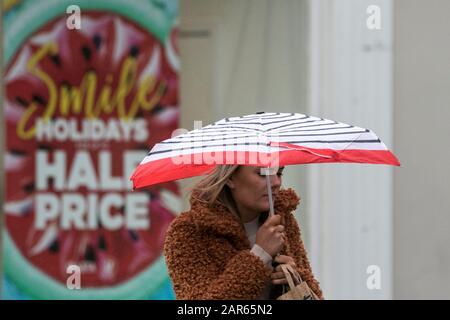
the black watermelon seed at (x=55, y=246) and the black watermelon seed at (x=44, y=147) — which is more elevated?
the black watermelon seed at (x=44, y=147)

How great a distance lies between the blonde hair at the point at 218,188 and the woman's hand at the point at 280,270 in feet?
0.92

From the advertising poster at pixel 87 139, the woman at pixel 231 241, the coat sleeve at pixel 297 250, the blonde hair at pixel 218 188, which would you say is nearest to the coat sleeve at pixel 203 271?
the woman at pixel 231 241

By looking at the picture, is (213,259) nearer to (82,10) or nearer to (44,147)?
(44,147)

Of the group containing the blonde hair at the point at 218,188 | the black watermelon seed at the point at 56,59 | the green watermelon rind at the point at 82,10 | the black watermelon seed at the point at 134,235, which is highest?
the green watermelon rind at the point at 82,10

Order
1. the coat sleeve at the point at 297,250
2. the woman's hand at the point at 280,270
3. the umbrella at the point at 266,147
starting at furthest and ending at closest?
1. the coat sleeve at the point at 297,250
2. the woman's hand at the point at 280,270
3. the umbrella at the point at 266,147

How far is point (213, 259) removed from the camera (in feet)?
11.9

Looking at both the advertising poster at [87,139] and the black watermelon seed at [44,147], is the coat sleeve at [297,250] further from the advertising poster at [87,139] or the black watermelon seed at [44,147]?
the black watermelon seed at [44,147]

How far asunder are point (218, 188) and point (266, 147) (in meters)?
→ 0.36

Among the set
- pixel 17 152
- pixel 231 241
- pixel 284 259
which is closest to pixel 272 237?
pixel 284 259

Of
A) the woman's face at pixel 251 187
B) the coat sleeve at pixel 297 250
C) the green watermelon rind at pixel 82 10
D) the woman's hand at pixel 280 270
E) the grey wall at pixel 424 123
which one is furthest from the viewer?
the green watermelon rind at pixel 82 10

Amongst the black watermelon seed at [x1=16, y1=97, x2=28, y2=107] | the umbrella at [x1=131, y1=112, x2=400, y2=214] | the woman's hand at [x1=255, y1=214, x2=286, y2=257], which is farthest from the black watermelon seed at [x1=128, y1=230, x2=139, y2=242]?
the woman's hand at [x1=255, y1=214, x2=286, y2=257]

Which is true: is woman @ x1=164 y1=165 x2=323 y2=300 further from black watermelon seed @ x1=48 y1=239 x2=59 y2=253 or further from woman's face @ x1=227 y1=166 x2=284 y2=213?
black watermelon seed @ x1=48 y1=239 x2=59 y2=253

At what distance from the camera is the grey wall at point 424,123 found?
237 inches
